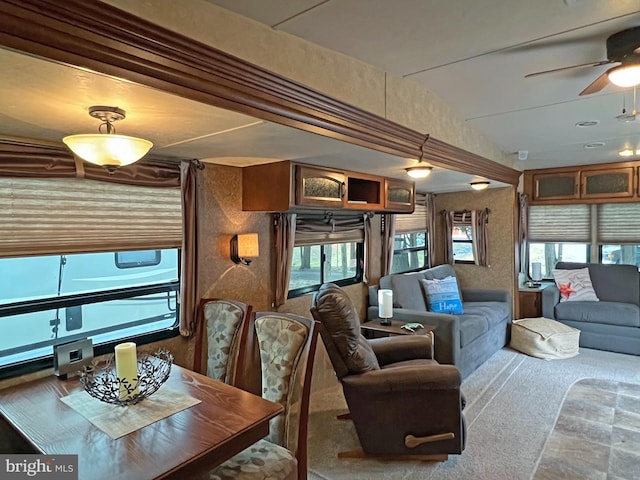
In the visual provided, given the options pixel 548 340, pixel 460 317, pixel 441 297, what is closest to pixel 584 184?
pixel 548 340

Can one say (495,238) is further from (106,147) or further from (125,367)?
(106,147)

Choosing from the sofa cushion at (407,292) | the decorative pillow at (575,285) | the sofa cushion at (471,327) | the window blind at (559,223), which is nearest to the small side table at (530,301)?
the decorative pillow at (575,285)

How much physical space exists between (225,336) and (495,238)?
14.8ft

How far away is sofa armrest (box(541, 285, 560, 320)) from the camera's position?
17.5 ft

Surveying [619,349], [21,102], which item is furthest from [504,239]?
[21,102]

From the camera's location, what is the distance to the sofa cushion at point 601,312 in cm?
479

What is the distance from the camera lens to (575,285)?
17.8 ft

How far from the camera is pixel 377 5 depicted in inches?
72.3

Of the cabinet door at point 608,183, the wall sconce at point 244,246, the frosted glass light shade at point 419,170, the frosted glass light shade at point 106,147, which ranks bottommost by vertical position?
the wall sconce at point 244,246

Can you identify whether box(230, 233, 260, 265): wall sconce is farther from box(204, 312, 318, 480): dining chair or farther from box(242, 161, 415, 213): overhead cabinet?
box(204, 312, 318, 480): dining chair

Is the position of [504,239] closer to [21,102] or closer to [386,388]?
[386,388]

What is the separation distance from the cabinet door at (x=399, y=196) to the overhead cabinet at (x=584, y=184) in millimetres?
2826

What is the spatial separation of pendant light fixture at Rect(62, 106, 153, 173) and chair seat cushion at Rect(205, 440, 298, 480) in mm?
1364

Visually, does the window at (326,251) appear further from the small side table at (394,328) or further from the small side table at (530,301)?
the small side table at (530,301)
